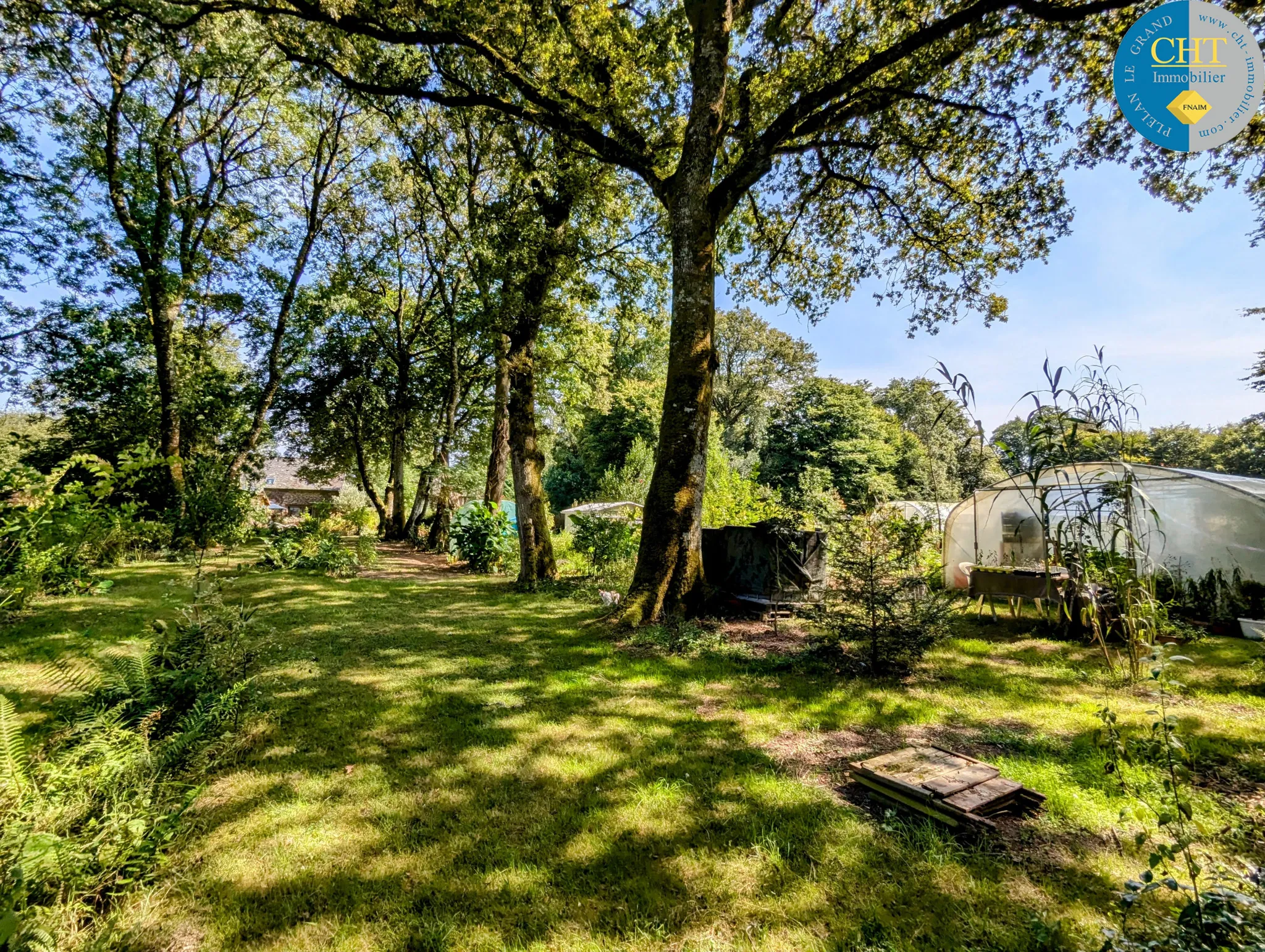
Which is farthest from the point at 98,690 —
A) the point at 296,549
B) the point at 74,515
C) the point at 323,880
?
the point at 296,549

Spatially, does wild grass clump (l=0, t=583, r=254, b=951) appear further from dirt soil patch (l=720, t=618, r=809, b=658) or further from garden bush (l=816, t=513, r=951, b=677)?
garden bush (l=816, t=513, r=951, b=677)

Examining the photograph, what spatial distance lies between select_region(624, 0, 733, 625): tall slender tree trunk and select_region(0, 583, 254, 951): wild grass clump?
4.25 meters

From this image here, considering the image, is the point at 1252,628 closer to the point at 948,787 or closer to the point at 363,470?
the point at 948,787

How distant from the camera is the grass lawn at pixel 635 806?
6.10 feet

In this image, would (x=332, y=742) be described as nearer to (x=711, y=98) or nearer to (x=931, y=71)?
(x=711, y=98)

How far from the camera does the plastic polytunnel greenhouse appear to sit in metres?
5.88

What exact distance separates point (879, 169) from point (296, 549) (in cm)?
1488

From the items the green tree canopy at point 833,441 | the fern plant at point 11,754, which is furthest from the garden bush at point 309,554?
the green tree canopy at point 833,441

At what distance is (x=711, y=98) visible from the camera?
6332 millimetres

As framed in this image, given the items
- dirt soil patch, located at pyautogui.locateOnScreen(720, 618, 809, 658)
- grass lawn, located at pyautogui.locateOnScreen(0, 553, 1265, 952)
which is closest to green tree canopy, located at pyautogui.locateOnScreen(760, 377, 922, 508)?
dirt soil patch, located at pyautogui.locateOnScreen(720, 618, 809, 658)

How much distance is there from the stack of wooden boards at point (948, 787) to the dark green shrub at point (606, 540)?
7.36 metres

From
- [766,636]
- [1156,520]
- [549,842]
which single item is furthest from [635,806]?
[1156,520]

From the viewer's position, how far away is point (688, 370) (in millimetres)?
6406

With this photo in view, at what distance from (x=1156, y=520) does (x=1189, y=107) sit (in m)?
5.44
